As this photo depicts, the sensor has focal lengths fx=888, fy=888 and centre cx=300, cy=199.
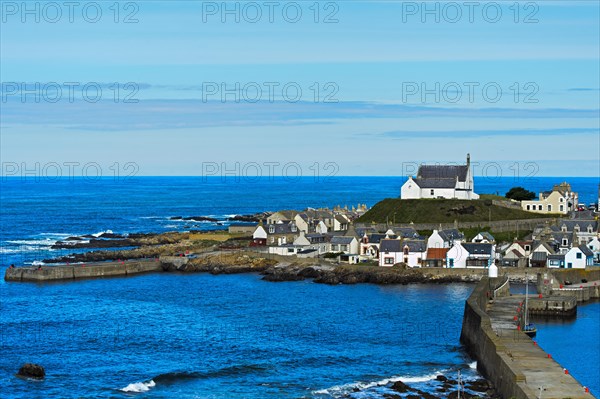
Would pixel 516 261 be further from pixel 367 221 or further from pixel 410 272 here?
pixel 367 221

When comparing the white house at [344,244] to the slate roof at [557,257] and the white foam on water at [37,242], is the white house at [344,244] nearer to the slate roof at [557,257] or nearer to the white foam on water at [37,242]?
the slate roof at [557,257]

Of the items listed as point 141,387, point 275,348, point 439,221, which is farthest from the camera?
point 439,221

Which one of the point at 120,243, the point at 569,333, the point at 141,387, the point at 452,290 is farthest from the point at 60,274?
the point at 569,333

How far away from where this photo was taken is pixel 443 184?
127 metres

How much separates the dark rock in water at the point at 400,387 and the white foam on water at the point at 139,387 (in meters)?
13.3

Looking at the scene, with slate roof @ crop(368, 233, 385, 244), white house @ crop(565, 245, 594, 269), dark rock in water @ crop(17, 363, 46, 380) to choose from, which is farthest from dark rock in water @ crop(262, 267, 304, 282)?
dark rock in water @ crop(17, 363, 46, 380)

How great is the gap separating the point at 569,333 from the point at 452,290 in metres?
19.8

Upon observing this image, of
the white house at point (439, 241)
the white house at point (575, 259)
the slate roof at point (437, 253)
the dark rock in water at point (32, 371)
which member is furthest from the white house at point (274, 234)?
the dark rock in water at point (32, 371)

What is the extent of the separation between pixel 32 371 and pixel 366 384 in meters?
19.3

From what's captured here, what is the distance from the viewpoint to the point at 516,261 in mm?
91688

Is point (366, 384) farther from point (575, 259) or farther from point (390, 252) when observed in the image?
point (575, 259)

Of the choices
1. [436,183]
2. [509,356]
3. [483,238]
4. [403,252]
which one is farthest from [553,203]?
[509,356]

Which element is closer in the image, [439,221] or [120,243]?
[439,221]

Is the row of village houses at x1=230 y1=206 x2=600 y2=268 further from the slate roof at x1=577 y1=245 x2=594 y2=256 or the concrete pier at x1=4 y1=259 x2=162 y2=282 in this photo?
the concrete pier at x1=4 y1=259 x2=162 y2=282
